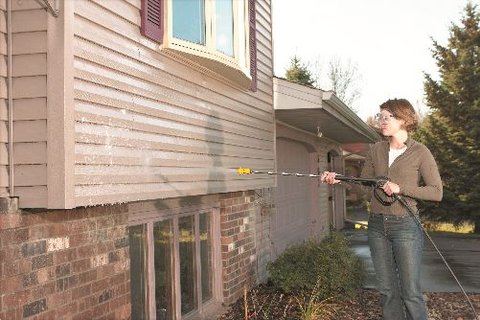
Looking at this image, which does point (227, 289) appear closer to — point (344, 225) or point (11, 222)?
point (11, 222)

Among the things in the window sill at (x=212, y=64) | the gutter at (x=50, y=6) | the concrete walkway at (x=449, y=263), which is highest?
the window sill at (x=212, y=64)

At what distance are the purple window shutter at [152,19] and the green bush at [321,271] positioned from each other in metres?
3.30

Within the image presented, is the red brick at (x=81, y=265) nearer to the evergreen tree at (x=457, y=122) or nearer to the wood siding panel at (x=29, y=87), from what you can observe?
the wood siding panel at (x=29, y=87)

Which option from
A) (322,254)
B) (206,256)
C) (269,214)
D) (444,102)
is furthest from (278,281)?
(444,102)

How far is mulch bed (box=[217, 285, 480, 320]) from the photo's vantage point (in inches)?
232

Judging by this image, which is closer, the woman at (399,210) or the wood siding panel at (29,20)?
the wood siding panel at (29,20)

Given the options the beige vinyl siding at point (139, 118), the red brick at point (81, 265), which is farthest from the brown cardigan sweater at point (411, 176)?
the red brick at point (81, 265)

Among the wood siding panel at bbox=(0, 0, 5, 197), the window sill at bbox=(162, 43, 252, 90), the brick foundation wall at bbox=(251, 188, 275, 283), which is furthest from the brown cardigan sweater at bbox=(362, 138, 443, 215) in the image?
the brick foundation wall at bbox=(251, 188, 275, 283)

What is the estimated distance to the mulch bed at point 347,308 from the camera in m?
5.89

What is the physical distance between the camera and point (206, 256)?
20.6 feet

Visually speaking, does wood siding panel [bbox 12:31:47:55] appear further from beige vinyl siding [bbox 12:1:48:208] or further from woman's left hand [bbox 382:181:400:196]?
woman's left hand [bbox 382:181:400:196]

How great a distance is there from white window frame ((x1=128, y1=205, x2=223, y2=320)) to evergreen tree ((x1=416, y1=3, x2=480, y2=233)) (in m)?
11.4

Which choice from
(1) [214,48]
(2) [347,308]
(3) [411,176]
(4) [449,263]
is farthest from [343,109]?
(3) [411,176]

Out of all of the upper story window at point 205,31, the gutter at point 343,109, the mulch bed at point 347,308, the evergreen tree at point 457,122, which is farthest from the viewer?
the evergreen tree at point 457,122
